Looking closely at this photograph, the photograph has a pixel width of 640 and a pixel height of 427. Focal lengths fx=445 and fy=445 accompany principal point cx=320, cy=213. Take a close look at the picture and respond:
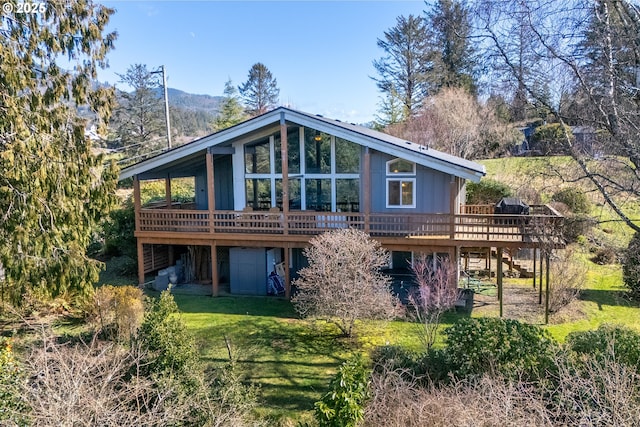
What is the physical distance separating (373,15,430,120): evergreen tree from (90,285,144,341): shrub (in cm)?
3185

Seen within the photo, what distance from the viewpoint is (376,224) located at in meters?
14.1

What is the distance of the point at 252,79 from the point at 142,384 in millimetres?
53863

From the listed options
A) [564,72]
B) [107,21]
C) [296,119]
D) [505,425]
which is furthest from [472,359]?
[107,21]

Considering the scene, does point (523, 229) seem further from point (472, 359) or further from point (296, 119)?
point (296, 119)

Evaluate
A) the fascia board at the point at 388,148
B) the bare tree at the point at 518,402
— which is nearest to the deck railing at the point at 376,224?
the fascia board at the point at 388,148

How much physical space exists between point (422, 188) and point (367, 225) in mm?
2336

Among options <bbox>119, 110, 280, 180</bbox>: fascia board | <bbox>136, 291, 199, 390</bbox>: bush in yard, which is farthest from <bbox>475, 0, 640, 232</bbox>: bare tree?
<bbox>136, 291, 199, 390</bbox>: bush in yard

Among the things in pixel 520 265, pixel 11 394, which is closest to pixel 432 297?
pixel 520 265

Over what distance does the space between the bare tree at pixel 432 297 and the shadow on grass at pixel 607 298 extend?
499 centimetres

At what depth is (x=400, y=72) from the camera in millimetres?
41469

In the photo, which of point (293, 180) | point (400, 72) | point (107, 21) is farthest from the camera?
point (400, 72)

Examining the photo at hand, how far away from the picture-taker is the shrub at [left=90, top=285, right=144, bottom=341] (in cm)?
1093

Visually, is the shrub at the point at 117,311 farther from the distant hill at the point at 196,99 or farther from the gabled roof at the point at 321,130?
the distant hill at the point at 196,99

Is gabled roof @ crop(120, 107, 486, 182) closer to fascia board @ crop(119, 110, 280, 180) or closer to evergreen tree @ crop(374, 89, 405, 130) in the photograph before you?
fascia board @ crop(119, 110, 280, 180)
